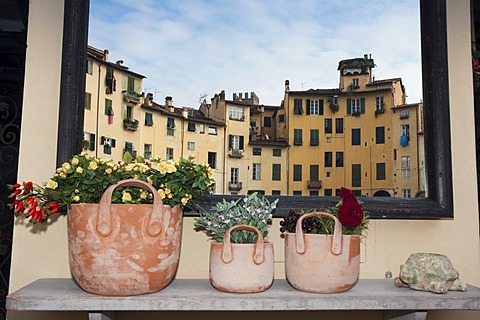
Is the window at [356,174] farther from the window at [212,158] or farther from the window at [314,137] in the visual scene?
the window at [212,158]

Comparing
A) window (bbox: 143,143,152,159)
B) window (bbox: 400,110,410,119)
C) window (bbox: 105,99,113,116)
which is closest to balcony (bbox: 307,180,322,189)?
window (bbox: 400,110,410,119)

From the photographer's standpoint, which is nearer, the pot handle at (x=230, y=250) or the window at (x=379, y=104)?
the pot handle at (x=230, y=250)

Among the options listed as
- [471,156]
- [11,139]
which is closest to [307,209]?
[471,156]

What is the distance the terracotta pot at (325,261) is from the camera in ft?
3.22

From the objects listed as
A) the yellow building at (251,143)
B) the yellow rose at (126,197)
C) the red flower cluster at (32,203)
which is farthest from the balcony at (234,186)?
the red flower cluster at (32,203)

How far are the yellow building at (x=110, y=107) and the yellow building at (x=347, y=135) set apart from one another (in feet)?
1.39

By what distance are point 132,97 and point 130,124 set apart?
3.1 inches

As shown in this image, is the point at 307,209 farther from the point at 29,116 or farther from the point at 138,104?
the point at 29,116

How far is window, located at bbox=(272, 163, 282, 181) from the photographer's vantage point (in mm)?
1201

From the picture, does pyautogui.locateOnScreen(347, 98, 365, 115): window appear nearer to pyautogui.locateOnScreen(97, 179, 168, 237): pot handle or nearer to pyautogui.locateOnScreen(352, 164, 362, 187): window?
pyautogui.locateOnScreen(352, 164, 362, 187): window

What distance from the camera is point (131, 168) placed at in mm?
1001

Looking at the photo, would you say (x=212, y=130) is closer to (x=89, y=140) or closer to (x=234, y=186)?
(x=234, y=186)

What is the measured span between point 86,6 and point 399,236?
1052 millimetres

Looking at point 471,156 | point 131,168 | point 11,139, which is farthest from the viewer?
point 11,139
